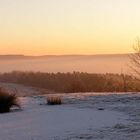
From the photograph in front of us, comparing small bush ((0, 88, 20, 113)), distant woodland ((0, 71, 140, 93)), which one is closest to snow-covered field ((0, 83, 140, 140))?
small bush ((0, 88, 20, 113))

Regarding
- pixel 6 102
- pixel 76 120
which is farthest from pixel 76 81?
pixel 76 120

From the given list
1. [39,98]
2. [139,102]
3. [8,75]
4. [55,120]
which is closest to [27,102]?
[39,98]

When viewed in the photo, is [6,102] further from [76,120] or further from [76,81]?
[76,81]

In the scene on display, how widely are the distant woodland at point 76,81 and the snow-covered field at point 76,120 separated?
407 inches

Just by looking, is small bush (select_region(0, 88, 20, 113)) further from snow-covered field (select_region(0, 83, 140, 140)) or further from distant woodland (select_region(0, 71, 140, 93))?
distant woodland (select_region(0, 71, 140, 93))

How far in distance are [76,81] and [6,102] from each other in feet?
52.8

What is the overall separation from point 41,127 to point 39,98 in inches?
356

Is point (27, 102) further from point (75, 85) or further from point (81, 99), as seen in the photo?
point (75, 85)

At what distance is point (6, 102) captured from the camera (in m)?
20.5

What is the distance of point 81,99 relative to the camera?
2397cm

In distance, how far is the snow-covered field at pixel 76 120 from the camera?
48.5 ft

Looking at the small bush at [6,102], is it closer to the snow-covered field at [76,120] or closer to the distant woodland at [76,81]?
the snow-covered field at [76,120]

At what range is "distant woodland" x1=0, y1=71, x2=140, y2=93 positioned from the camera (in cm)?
3591

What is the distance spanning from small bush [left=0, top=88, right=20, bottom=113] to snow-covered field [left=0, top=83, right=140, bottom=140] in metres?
0.42
